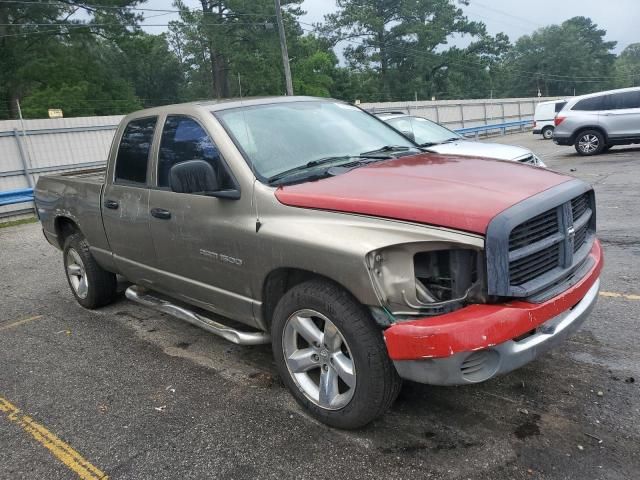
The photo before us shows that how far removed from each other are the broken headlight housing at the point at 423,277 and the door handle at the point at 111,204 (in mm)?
2662

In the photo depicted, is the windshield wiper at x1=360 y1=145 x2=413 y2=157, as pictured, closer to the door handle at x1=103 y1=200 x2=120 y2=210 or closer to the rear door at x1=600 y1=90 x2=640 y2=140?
the door handle at x1=103 y1=200 x2=120 y2=210

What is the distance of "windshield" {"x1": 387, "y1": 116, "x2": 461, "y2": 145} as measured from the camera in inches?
354

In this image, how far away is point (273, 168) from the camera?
3443mm

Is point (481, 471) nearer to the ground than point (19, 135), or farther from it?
nearer to the ground

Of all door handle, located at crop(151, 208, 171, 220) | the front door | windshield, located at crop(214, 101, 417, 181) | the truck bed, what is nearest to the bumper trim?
the front door

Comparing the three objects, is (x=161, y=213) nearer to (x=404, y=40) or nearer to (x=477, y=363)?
(x=477, y=363)

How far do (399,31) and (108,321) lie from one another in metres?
68.4

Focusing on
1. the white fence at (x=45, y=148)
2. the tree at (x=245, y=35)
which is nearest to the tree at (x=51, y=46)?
the tree at (x=245, y=35)

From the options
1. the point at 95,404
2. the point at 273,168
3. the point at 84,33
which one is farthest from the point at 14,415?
the point at 84,33

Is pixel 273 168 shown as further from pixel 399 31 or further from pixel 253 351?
pixel 399 31

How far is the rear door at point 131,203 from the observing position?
4.22 m

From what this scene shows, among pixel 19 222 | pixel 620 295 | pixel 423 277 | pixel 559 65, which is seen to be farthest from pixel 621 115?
pixel 559 65

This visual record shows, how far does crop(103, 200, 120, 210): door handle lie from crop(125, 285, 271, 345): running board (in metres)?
0.74

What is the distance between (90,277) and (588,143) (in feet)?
46.5
